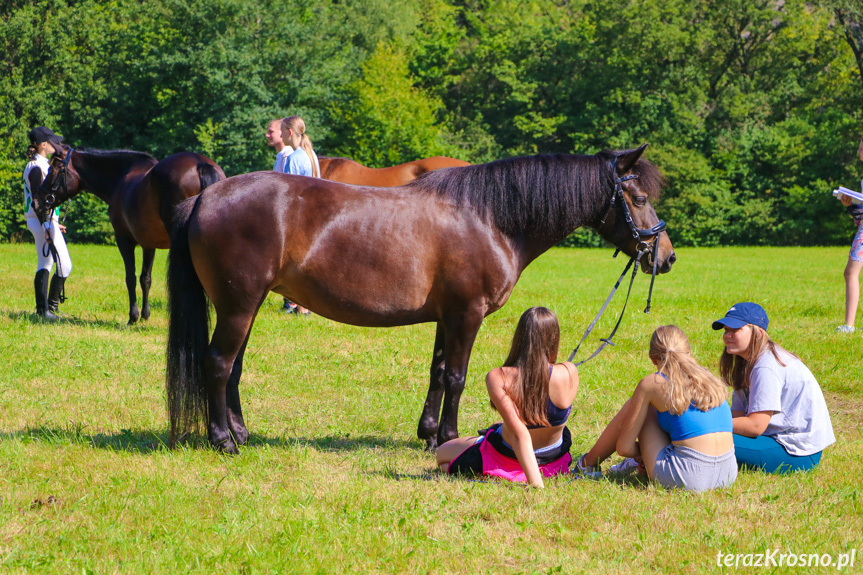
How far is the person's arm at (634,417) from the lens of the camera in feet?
14.4

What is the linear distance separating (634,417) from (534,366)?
26.8 inches

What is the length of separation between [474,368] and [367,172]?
6.20 metres

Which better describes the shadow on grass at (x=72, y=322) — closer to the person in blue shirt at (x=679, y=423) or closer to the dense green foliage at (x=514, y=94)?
the person in blue shirt at (x=679, y=423)

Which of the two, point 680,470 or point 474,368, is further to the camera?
point 474,368

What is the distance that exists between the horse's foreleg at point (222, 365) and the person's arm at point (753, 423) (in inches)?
120

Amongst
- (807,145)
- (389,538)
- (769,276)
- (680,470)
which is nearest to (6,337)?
(389,538)

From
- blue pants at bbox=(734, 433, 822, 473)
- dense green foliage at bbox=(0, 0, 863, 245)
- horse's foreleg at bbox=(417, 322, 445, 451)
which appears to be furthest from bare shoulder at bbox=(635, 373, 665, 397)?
dense green foliage at bbox=(0, 0, 863, 245)

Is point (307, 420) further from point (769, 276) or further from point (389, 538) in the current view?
point (769, 276)

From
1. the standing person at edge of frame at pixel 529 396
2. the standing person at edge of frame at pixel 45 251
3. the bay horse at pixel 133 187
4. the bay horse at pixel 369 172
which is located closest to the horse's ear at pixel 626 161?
the standing person at edge of frame at pixel 529 396

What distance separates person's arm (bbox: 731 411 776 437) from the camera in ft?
15.2

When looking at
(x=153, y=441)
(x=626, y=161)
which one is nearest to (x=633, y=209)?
(x=626, y=161)

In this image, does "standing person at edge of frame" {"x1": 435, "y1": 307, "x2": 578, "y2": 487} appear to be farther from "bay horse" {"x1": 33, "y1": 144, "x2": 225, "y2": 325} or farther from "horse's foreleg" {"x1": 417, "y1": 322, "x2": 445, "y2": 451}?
"bay horse" {"x1": 33, "y1": 144, "x2": 225, "y2": 325}

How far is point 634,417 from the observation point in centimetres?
445

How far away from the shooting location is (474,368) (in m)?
7.74
